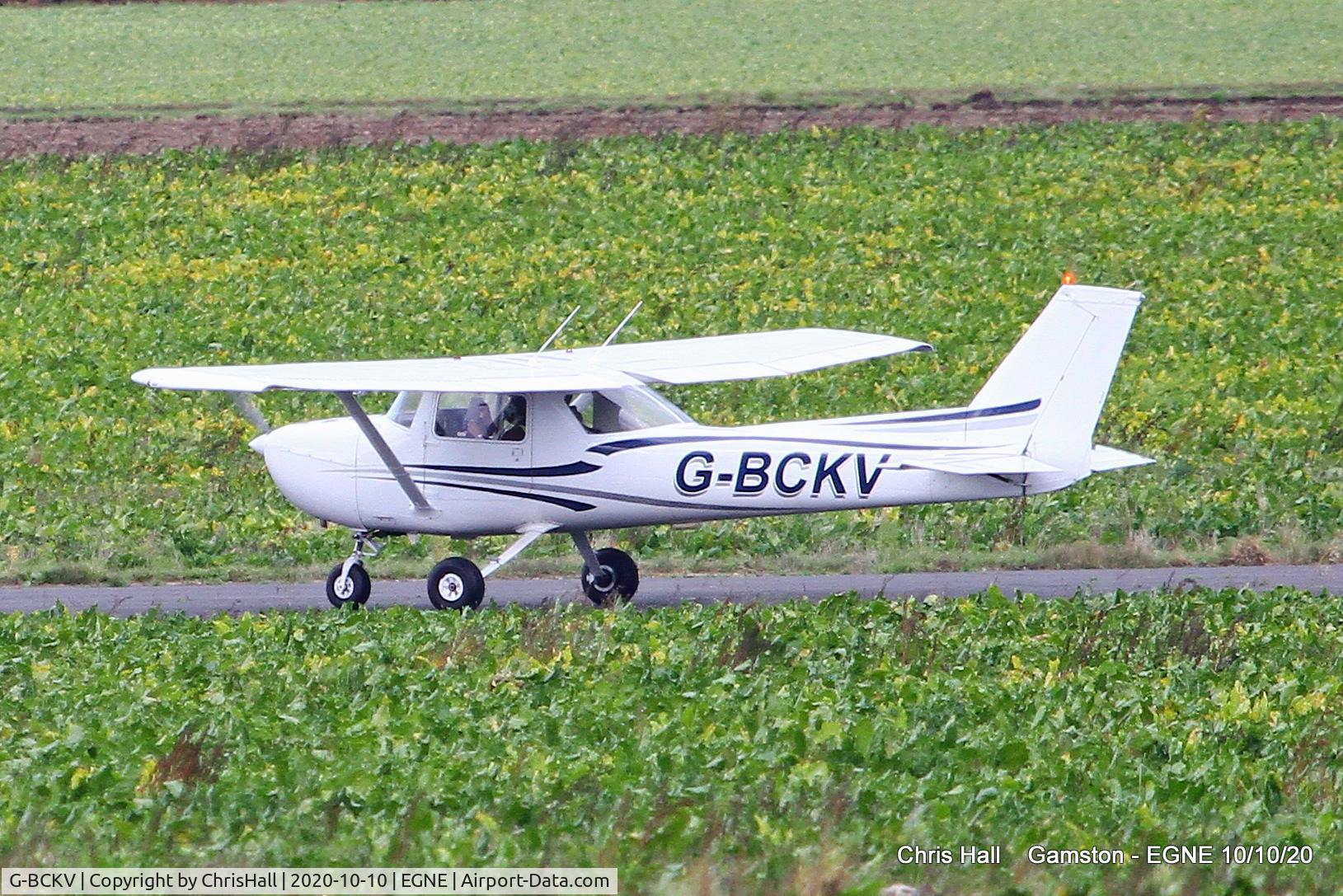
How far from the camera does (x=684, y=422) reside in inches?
572

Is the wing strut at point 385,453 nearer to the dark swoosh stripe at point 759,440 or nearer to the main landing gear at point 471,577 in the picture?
the main landing gear at point 471,577

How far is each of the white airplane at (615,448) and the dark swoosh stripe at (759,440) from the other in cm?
1

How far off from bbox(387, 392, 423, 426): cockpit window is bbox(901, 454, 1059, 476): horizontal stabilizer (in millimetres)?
3880

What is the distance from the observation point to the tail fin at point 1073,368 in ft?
43.9

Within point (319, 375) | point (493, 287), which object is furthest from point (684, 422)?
point (493, 287)

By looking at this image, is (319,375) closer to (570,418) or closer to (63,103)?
(570,418)

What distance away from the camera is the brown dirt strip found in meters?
35.8

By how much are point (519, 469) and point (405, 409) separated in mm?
1090

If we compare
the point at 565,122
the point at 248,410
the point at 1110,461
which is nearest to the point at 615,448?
the point at 248,410

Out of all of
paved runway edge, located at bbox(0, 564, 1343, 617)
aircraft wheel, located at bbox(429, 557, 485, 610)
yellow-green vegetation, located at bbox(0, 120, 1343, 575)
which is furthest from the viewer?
yellow-green vegetation, located at bbox(0, 120, 1343, 575)

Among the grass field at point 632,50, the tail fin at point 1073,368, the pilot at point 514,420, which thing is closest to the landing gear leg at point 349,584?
the pilot at point 514,420


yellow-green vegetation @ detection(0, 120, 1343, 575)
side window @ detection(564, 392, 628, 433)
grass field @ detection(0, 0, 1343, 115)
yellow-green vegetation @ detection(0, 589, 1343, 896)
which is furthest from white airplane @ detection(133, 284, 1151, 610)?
grass field @ detection(0, 0, 1343, 115)
